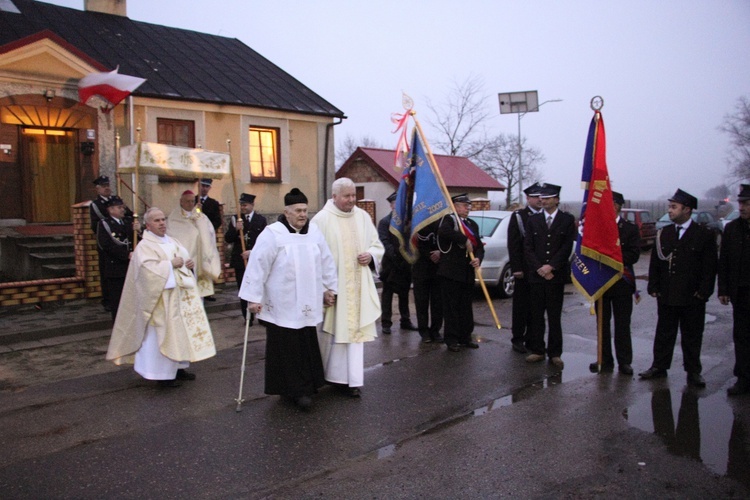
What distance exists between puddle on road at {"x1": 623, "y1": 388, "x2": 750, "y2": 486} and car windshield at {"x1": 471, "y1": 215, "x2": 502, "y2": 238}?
606 cm

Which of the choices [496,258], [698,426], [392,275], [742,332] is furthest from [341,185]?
[496,258]

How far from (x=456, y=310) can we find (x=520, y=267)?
91 centimetres

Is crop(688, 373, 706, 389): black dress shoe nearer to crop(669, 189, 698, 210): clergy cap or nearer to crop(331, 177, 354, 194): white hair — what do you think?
crop(669, 189, 698, 210): clergy cap

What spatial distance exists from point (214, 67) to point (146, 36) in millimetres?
2091

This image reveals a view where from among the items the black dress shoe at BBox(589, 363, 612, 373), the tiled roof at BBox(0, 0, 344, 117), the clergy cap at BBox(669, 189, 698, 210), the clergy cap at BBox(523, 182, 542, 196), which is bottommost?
A: the black dress shoe at BBox(589, 363, 612, 373)

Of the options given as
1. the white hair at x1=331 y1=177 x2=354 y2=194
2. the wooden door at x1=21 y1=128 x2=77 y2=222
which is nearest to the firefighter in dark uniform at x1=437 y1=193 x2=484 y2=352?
the white hair at x1=331 y1=177 x2=354 y2=194

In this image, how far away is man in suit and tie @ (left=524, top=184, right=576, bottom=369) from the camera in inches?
262

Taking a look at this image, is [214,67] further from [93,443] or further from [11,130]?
[93,443]

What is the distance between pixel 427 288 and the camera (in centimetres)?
813

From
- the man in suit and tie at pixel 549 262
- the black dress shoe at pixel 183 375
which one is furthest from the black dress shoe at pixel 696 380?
the black dress shoe at pixel 183 375

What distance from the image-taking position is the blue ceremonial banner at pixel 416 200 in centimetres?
707

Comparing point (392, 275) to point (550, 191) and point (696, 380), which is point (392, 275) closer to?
point (550, 191)

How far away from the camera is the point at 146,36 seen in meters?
17.2

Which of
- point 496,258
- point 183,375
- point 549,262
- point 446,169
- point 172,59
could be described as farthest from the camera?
point 446,169
